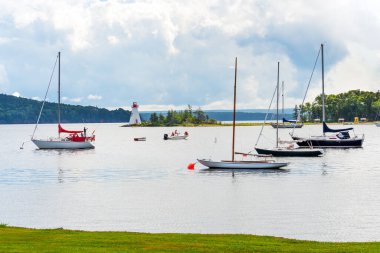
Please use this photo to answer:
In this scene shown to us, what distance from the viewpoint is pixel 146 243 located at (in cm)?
2638

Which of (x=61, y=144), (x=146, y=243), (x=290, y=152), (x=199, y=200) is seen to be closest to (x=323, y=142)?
(x=290, y=152)

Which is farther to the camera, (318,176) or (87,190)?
(318,176)

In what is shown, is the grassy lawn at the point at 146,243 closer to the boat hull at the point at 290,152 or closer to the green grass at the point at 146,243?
the green grass at the point at 146,243

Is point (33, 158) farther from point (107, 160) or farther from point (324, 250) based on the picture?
point (324, 250)

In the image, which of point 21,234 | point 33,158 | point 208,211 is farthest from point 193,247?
point 33,158

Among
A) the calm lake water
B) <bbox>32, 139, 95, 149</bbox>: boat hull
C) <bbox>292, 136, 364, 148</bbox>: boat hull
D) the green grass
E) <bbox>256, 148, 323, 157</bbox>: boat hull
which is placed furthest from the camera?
<bbox>32, 139, 95, 149</bbox>: boat hull

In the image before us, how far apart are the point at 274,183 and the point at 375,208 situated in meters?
22.0

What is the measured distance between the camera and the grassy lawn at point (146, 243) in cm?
2480

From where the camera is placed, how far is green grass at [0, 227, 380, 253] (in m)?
24.8

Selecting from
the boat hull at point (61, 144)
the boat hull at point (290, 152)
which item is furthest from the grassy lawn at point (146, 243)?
the boat hull at point (61, 144)

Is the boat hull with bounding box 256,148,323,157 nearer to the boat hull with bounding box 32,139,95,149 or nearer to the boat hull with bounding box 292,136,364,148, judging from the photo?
the boat hull with bounding box 292,136,364,148

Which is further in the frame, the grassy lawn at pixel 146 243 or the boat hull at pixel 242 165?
the boat hull at pixel 242 165

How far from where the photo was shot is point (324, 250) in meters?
25.8

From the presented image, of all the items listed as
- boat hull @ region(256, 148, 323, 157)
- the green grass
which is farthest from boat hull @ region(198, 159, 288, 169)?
the green grass
